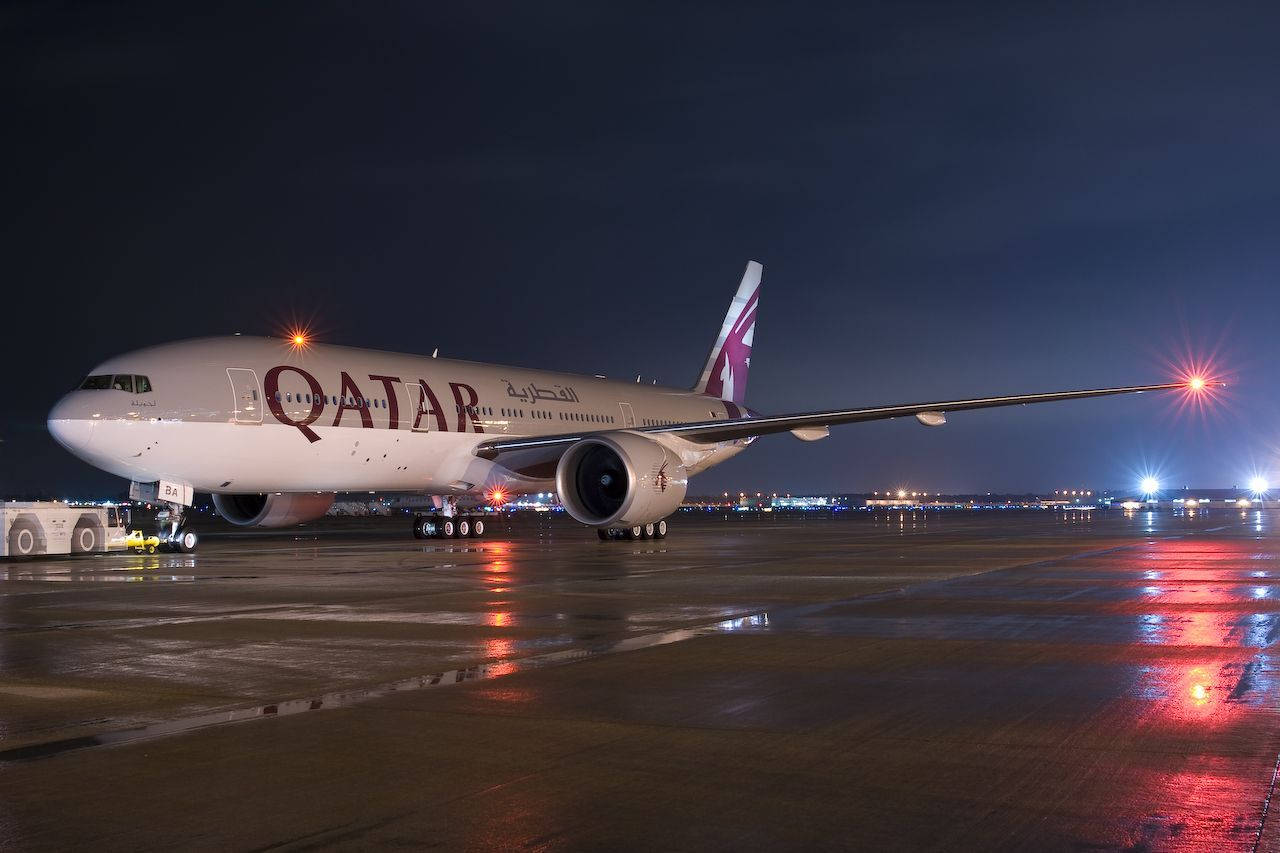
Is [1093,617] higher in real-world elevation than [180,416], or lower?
lower

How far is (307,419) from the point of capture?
78.4 feet

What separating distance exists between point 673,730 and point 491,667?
2.51 meters

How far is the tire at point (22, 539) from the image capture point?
2262 cm

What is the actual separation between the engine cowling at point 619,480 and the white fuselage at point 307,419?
99.7 inches

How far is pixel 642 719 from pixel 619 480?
20021mm

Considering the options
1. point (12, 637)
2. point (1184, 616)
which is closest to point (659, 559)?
point (1184, 616)

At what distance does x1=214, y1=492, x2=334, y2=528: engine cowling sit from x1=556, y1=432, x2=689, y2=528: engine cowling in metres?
5.60

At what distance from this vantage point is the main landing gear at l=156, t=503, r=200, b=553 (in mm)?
Answer: 23703

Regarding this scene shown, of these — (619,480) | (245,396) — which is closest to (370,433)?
(245,396)

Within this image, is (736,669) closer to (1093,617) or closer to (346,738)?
(346,738)

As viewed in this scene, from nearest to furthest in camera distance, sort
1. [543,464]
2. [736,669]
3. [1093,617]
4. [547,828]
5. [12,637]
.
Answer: [547,828]
[736,669]
[12,637]
[1093,617]
[543,464]

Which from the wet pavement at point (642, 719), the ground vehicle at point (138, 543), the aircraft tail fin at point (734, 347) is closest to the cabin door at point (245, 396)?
the ground vehicle at point (138, 543)

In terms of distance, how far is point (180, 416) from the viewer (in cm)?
2200

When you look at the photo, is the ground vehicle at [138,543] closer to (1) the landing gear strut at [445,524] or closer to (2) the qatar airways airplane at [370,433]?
(2) the qatar airways airplane at [370,433]
